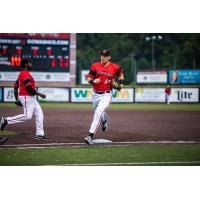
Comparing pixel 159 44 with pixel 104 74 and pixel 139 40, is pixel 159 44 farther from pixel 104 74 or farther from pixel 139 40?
pixel 104 74

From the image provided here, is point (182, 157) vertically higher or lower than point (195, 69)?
lower

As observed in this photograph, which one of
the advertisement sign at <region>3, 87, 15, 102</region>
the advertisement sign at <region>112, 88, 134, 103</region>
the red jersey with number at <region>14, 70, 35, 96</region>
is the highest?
the red jersey with number at <region>14, 70, 35, 96</region>

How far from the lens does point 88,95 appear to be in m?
26.3

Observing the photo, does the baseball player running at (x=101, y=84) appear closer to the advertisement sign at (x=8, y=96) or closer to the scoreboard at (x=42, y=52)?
the advertisement sign at (x=8, y=96)

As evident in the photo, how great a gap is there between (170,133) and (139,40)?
245cm

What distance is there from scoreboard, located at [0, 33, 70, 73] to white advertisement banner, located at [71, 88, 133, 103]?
5.41 m

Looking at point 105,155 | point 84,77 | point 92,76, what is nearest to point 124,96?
point 84,77

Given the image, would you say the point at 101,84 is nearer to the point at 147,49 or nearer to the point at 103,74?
the point at 103,74

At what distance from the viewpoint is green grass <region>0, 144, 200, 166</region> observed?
7.82 metres

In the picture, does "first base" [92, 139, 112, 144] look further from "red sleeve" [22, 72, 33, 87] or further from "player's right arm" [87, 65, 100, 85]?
"red sleeve" [22, 72, 33, 87]

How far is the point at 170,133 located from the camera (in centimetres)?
1126

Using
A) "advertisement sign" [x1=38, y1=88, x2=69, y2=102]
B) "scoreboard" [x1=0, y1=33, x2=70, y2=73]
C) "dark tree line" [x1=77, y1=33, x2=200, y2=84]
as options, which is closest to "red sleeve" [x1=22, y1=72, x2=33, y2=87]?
"dark tree line" [x1=77, y1=33, x2=200, y2=84]
